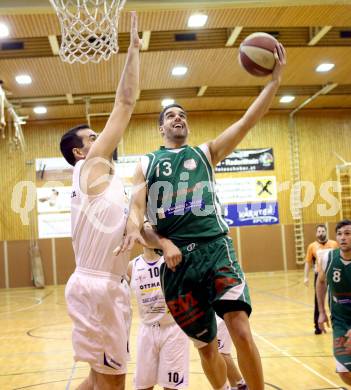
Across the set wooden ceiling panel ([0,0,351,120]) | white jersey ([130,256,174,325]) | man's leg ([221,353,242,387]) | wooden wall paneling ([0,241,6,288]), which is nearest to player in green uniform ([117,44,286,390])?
white jersey ([130,256,174,325])

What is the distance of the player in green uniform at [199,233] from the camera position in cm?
361

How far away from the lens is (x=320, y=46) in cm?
1486

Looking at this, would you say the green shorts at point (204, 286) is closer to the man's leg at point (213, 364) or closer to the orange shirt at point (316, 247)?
the man's leg at point (213, 364)

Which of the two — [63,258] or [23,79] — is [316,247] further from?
[63,258]

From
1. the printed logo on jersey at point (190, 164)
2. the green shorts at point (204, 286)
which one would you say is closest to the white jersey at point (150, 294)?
the green shorts at point (204, 286)

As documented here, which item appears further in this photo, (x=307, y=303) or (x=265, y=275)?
(x=265, y=275)

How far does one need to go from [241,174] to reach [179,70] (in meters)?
6.50

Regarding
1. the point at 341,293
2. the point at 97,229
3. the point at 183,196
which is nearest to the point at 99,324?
the point at 97,229

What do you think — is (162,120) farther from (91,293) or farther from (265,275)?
(265,275)

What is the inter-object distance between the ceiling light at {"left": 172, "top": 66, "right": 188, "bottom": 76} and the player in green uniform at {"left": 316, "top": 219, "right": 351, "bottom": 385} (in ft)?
36.1

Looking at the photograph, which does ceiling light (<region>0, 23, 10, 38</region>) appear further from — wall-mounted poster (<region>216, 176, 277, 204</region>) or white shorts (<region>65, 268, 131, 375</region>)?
wall-mounted poster (<region>216, 176, 277, 204</region>)

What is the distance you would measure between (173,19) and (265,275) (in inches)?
446

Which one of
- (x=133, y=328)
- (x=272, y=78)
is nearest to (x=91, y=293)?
(x=272, y=78)

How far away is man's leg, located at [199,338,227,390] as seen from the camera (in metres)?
3.98
